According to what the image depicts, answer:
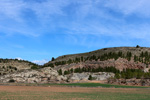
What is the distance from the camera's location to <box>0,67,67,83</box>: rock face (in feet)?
230

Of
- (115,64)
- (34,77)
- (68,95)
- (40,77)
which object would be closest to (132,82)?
(115,64)

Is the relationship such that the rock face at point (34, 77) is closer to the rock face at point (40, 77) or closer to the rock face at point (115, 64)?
the rock face at point (40, 77)

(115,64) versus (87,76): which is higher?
(115,64)

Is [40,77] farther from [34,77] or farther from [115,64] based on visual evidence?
[115,64]

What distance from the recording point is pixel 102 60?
9481cm

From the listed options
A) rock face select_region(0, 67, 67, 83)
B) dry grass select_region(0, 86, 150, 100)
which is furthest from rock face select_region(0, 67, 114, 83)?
dry grass select_region(0, 86, 150, 100)

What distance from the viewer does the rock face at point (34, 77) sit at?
230ft

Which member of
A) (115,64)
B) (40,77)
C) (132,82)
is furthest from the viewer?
(115,64)

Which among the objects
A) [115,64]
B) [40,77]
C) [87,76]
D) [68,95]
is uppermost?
[115,64]

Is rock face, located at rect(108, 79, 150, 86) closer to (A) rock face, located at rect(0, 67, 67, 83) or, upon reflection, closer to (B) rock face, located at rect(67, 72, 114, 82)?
(B) rock face, located at rect(67, 72, 114, 82)

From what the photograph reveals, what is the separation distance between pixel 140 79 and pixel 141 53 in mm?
39843

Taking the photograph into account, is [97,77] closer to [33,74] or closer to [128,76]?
[128,76]

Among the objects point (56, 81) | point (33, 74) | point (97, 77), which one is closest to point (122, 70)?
point (97, 77)

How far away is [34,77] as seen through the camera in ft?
236
